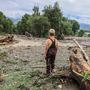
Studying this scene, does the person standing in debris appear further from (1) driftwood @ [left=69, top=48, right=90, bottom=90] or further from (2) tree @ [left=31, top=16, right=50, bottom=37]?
(2) tree @ [left=31, top=16, right=50, bottom=37]

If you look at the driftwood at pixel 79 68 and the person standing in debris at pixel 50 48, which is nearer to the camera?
the driftwood at pixel 79 68

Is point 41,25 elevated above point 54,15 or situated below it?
below

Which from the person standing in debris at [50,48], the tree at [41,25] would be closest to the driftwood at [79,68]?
the person standing in debris at [50,48]

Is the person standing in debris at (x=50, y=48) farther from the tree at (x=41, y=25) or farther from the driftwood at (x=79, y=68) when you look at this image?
the tree at (x=41, y=25)

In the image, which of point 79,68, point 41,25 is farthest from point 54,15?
point 79,68

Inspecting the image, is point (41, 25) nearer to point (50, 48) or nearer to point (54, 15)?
point (54, 15)

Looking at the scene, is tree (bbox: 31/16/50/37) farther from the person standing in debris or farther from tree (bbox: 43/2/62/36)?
the person standing in debris

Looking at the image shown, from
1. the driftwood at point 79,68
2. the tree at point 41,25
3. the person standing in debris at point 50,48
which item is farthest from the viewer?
the tree at point 41,25

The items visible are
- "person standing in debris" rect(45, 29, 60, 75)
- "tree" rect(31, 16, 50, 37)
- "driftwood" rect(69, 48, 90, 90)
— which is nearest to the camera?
"driftwood" rect(69, 48, 90, 90)

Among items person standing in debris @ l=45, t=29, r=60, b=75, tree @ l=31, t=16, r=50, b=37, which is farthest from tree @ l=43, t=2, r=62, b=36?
person standing in debris @ l=45, t=29, r=60, b=75

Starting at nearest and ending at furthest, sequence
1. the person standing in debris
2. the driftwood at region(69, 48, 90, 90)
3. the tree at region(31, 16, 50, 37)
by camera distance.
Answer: the driftwood at region(69, 48, 90, 90), the person standing in debris, the tree at region(31, 16, 50, 37)

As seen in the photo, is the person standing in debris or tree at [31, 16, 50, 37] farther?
tree at [31, 16, 50, 37]

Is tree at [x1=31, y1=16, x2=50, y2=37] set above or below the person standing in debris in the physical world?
below

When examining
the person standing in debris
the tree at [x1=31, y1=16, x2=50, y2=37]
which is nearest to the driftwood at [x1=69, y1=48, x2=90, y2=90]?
the person standing in debris
